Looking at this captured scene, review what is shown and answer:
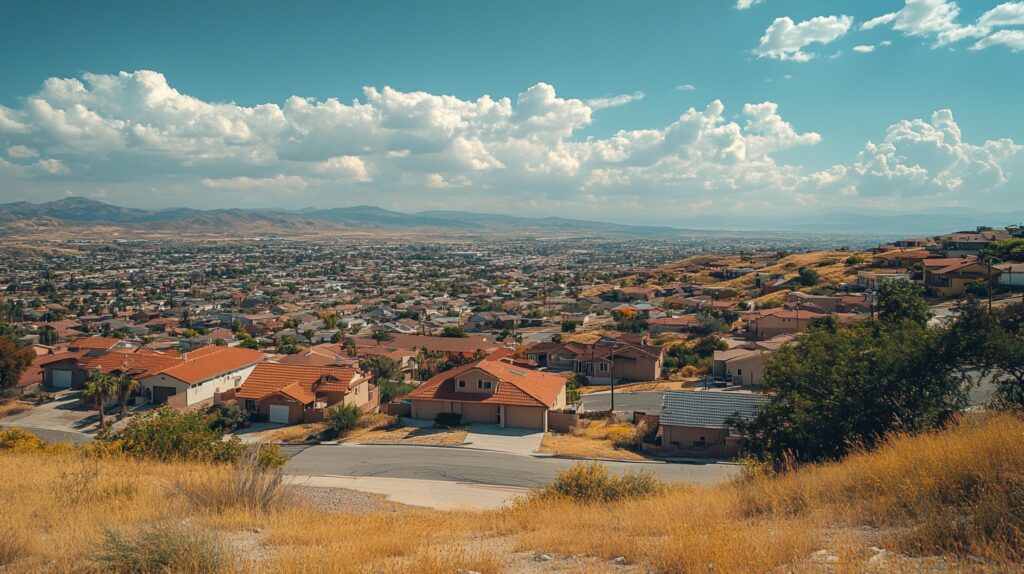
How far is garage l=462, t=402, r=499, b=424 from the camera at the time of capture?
3119 centimetres

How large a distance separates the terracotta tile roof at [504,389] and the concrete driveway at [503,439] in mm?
1342

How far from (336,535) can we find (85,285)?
146 meters

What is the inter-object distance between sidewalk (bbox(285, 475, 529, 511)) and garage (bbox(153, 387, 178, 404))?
810 inches

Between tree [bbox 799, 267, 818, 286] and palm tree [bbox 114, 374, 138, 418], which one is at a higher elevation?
tree [bbox 799, 267, 818, 286]

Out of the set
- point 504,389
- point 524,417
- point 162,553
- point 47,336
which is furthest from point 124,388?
point 47,336

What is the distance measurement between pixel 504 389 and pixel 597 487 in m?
19.5

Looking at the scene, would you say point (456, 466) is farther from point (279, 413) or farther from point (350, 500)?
point (279, 413)

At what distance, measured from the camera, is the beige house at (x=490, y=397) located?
3023 cm

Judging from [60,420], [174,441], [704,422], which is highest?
[174,441]

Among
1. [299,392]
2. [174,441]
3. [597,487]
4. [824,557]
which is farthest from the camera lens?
[299,392]

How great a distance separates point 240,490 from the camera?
9930 millimetres

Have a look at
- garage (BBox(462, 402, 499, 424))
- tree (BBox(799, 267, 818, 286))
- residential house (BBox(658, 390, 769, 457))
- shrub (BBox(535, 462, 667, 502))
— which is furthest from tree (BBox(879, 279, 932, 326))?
tree (BBox(799, 267, 818, 286))

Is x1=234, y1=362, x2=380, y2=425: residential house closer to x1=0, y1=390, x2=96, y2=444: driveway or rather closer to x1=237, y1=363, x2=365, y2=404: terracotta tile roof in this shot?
x1=237, y1=363, x2=365, y2=404: terracotta tile roof

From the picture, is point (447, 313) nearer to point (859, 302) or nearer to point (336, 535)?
point (859, 302)
